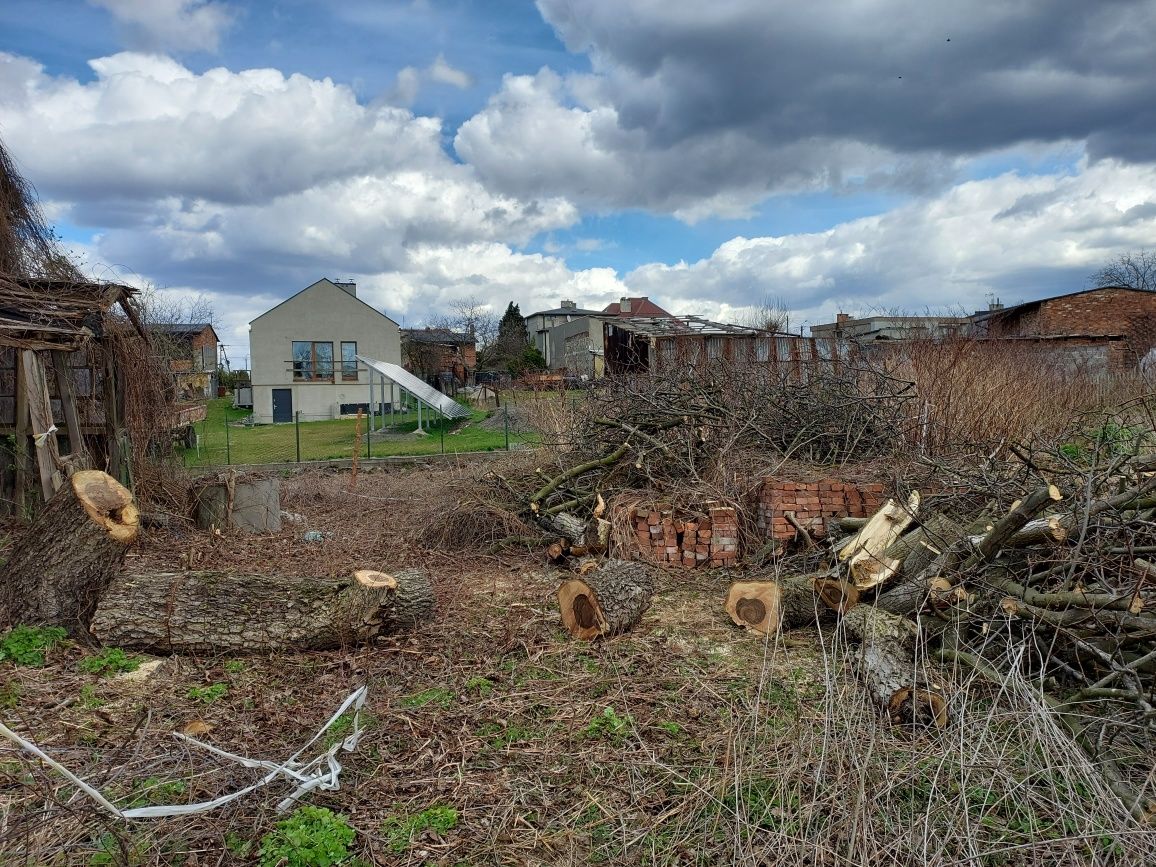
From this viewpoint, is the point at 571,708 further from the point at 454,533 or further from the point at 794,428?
the point at 794,428

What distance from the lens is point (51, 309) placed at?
729cm

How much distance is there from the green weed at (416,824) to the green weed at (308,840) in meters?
0.15

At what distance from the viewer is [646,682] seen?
4234 millimetres

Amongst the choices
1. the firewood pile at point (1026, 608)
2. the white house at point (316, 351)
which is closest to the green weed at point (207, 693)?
the firewood pile at point (1026, 608)

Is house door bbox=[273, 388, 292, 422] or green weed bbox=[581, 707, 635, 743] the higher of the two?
house door bbox=[273, 388, 292, 422]

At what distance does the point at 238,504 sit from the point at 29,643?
3608mm

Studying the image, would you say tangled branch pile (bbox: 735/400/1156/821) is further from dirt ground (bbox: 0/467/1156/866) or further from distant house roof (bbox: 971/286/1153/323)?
distant house roof (bbox: 971/286/1153/323)

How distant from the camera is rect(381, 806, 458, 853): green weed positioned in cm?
284

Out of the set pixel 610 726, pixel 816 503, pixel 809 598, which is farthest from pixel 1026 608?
pixel 816 503

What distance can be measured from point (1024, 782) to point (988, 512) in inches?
118

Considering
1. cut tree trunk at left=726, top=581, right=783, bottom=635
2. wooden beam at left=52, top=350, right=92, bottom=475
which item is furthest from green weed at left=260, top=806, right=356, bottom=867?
wooden beam at left=52, top=350, right=92, bottom=475

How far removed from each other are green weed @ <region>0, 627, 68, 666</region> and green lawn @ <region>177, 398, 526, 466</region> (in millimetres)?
7757

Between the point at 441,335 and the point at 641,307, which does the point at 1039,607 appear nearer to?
the point at 441,335

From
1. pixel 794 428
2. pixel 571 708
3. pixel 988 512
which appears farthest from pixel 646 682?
pixel 794 428
